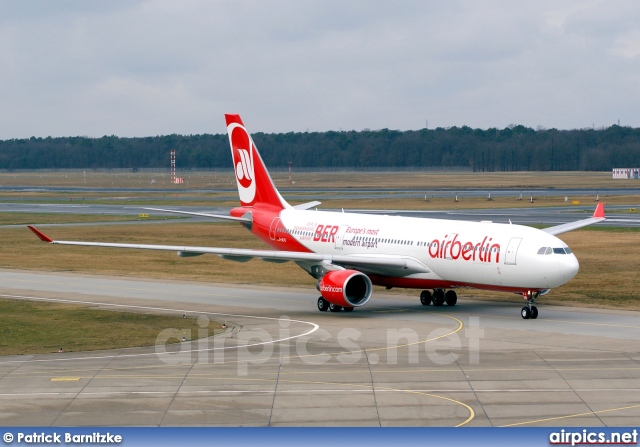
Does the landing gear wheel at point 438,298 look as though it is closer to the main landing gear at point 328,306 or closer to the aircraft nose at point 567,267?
the main landing gear at point 328,306

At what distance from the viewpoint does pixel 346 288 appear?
151 ft

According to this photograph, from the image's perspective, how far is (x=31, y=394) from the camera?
2908 cm

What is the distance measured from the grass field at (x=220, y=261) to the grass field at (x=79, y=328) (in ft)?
47.9

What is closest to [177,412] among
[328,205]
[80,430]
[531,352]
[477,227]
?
[80,430]

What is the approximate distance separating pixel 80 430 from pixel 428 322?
22406mm

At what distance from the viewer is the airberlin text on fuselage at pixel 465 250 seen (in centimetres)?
4436

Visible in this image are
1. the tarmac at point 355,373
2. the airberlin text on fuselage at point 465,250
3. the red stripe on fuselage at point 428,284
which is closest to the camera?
the tarmac at point 355,373

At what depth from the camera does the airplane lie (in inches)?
1716

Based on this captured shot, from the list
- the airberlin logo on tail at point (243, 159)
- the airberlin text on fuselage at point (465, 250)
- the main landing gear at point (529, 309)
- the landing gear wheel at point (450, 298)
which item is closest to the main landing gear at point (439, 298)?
the landing gear wheel at point (450, 298)

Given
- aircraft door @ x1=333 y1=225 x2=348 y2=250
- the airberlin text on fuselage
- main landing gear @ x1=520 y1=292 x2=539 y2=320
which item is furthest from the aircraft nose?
aircraft door @ x1=333 y1=225 x2=348 y2=250

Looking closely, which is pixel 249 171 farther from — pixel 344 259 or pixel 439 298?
pixel 439 298

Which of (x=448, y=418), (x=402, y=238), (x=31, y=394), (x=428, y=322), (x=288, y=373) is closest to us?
(x=448, y=418)

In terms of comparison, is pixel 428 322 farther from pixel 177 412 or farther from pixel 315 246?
pixel 177 412

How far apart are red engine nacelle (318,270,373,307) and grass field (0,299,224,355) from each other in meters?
5.70
